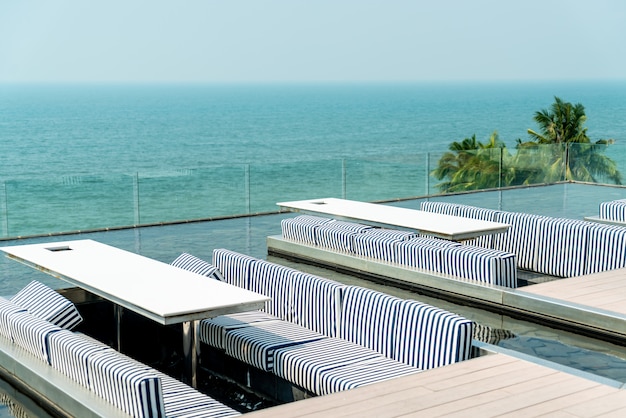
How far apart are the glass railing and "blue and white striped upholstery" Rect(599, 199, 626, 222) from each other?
5.39 meters

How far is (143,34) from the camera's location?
140 metres

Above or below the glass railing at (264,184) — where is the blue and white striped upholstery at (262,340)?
below

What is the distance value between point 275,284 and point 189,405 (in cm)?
272

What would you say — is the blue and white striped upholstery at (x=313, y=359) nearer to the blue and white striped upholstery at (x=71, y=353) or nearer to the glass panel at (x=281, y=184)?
the blue and white striped upholstery at (x=71, y=353)

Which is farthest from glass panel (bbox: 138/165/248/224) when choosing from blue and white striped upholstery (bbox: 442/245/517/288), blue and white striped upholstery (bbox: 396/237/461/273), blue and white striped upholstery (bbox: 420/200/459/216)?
blue and white striped upholstery (bbox: 442/245/517/288)

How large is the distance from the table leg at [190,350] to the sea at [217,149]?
8.07 m

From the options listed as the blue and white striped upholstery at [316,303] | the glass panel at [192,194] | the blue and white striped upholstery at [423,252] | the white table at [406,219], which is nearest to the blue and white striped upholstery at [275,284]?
the blue and white striped upholstery at [316,303]

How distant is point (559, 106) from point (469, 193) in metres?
14.3

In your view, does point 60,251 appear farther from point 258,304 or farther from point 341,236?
point 341,236

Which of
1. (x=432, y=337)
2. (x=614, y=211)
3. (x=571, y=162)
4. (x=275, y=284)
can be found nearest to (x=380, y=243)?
(x=275, y=284)

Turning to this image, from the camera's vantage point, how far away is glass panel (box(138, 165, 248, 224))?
1599 cm

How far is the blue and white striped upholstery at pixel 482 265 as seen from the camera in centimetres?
1048

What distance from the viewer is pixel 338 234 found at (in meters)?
12.6

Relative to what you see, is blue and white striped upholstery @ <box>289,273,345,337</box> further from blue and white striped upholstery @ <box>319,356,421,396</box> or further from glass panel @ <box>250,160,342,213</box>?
glass panel @ <box>250,160,342,213</box>
